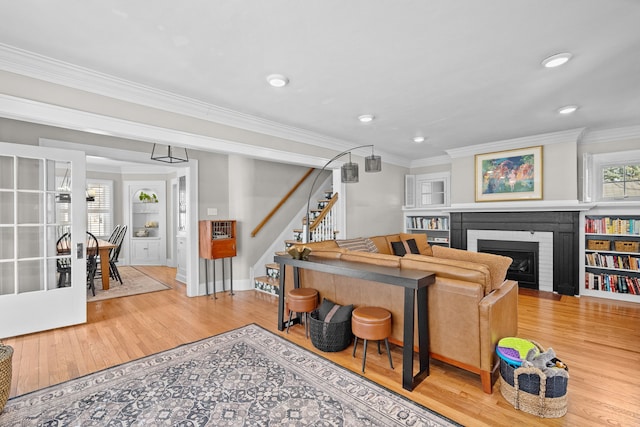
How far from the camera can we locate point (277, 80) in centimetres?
291

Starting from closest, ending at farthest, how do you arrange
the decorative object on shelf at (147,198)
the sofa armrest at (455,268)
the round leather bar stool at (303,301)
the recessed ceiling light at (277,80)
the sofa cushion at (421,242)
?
the sofa armrest at (455,268), the recessed ceiling light at (277,80), the round leather bar stool at (303,301), the sofa cushion at (421,242), the decorative object on shelf at (147,198)

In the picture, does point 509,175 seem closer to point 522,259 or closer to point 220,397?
point 522,259

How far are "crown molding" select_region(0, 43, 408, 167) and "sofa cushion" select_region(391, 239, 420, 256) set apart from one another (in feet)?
9.32

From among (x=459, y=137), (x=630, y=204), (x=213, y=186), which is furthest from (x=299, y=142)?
(x=630, y=204)

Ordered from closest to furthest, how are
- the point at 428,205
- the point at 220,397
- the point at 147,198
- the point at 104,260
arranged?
the point at 220,397, the point at 104,260, the point at 428,205, the point at 147,198

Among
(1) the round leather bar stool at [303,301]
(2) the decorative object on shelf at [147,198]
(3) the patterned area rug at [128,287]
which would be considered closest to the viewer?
(1) the round leather bar stool at [303,301]

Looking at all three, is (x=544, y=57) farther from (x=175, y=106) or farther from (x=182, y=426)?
(x=182, y=426)

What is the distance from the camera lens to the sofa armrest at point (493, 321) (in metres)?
2.27

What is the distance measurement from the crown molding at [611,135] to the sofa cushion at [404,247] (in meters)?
3.19

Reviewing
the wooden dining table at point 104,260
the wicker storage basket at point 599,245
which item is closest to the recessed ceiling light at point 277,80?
the wooden dining table at point 104,260

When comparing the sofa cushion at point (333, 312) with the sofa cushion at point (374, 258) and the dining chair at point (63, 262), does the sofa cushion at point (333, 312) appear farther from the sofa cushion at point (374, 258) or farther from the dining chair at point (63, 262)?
the dining chair at point (63, 262)

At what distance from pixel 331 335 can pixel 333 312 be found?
0.24m

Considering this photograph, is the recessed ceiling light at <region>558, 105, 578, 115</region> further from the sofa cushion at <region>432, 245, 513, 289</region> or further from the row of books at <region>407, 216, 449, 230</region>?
the row of books at <region>407, 216, 449, 230</region>

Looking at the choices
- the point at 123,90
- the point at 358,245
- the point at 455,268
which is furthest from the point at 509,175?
the point at 123,90
